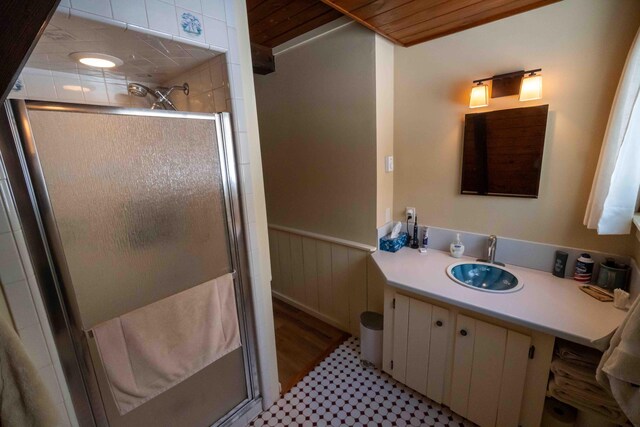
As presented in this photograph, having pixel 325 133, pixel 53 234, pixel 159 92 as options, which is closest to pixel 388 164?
pixel 325 133

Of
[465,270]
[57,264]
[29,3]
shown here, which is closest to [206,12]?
[29,3]

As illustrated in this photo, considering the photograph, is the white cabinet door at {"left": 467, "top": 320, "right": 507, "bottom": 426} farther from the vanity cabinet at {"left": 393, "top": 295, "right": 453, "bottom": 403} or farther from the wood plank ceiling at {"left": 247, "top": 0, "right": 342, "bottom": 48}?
the wood plank ceiling at {"left": 247, "top": 0, "right": 342, "bottom": 48}

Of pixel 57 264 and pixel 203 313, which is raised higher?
pixel 57 264

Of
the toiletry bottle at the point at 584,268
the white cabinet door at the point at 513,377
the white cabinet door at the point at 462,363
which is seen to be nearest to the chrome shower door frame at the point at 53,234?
the white cabinet door at the point at 462,363

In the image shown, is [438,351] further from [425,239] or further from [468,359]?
[425,239]

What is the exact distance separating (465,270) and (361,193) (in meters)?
0.80

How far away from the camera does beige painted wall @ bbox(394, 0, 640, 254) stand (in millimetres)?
1260

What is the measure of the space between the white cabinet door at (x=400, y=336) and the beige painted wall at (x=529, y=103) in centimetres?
65

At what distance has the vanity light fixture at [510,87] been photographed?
1354 mm

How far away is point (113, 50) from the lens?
1060mm

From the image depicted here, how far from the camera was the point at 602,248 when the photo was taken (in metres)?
1.37

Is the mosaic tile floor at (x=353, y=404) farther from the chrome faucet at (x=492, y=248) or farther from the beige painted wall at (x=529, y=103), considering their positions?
the beige painted wall at (x=529, y=103)

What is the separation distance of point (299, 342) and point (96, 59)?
83.5 inches

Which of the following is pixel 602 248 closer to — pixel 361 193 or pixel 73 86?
pixel 361 193
